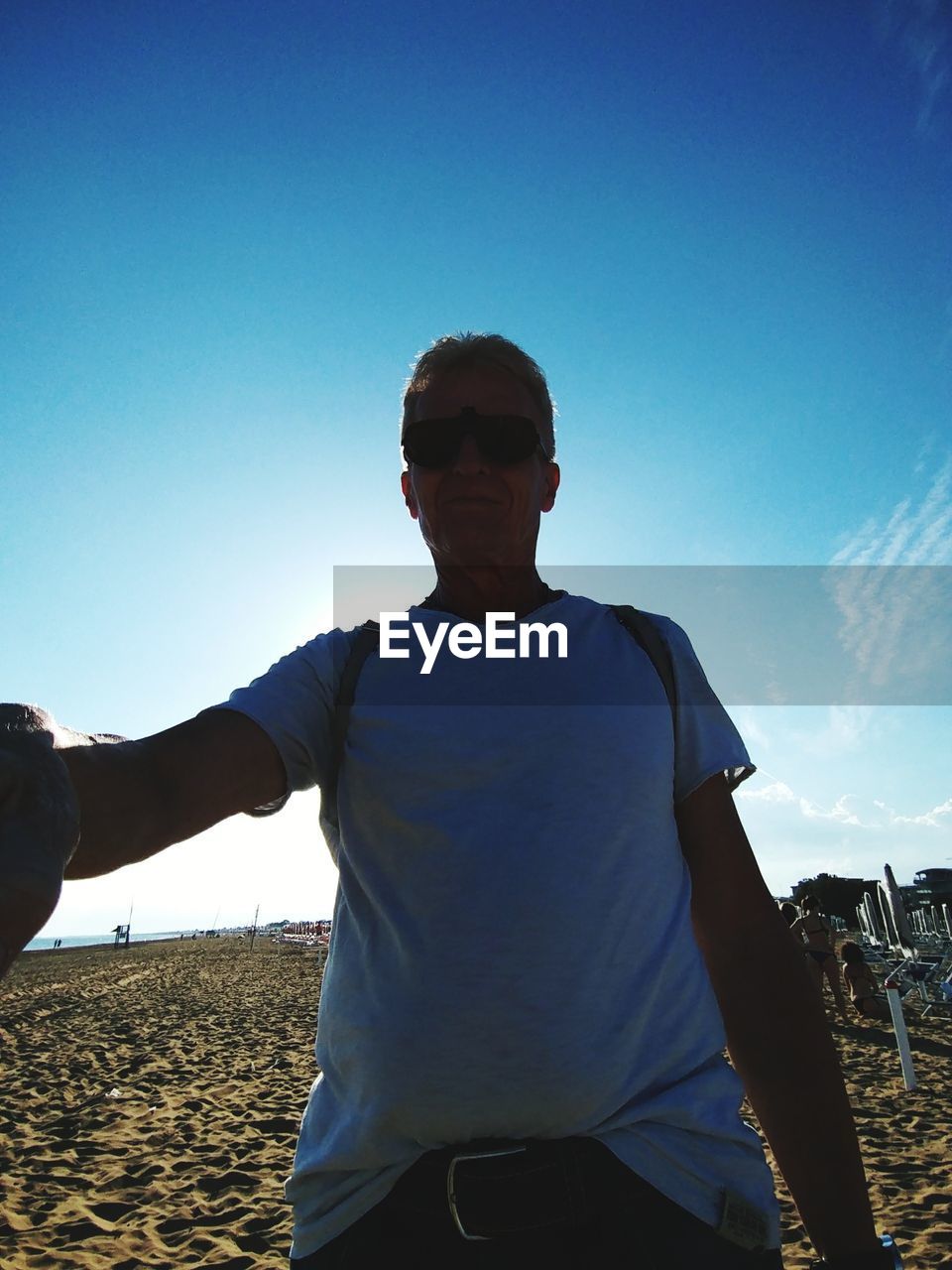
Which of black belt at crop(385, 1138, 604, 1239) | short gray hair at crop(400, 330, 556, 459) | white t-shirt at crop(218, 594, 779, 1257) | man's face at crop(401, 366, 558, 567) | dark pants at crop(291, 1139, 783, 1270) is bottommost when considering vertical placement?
dark pants at crop(291, 1139, 783, 1270)

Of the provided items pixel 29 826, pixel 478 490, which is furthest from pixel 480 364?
pixel 29 826

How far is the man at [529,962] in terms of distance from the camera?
1.07 meters

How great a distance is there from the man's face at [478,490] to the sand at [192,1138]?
527 cm

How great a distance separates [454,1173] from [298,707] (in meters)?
0.83

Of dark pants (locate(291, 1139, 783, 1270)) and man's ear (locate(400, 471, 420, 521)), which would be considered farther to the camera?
man's ear (locate(400, 471, 420, 521))

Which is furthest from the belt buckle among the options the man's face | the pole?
the pole

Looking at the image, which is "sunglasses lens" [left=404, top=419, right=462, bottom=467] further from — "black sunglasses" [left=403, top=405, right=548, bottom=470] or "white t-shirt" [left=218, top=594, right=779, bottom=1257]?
"white t-shirt" [left=218, top=594, right=779, bottom=1257]

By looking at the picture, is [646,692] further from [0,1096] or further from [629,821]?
[0,1096]

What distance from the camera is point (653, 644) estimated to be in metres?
1.67

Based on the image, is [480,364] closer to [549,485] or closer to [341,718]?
[549,485]

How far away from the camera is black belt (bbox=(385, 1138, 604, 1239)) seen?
3.39ft

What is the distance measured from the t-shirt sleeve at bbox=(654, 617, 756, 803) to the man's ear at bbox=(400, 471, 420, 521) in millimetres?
892

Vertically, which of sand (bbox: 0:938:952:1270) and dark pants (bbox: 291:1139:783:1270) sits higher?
dark pants (bbox: 291:1139:783:1270)

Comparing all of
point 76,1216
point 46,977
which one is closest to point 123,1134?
point 76,1216
